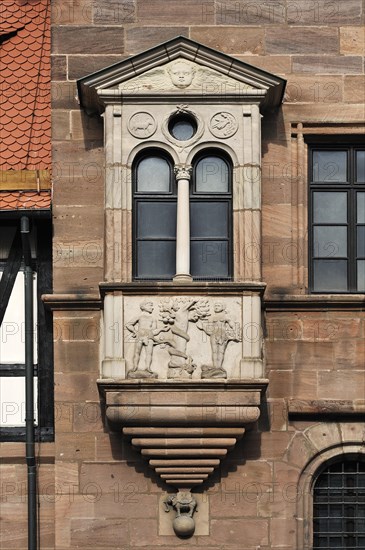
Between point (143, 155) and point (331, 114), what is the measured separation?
7.11 feet

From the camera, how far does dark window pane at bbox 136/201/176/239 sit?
20.7m

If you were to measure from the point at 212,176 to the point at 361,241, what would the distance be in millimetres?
1849

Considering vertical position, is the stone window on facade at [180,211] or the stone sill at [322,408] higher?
the stone window on facade at [180,211]

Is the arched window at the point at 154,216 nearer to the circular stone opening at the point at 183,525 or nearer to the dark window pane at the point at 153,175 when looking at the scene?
the dark window pane at the point at 153,175

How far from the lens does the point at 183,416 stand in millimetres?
20188

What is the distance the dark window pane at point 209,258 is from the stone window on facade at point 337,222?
1.06m

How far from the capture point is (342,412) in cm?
2052

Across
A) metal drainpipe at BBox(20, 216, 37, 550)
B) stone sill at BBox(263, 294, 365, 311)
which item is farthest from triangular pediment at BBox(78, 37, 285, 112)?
stone sill at BBox(263, 294, 365, 311)

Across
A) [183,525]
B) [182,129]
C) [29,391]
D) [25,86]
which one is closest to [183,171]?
[182,129]

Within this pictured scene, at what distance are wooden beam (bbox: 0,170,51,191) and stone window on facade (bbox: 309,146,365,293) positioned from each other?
9.81 ft

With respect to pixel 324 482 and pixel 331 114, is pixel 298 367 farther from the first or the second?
pixel 331 114

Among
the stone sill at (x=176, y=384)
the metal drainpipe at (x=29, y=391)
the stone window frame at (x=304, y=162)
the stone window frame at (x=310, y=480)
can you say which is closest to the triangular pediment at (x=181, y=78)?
the stone window frame at (x=304, y=162)

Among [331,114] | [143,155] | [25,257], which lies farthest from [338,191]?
[25,257]

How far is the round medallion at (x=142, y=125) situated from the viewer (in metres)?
20.7
